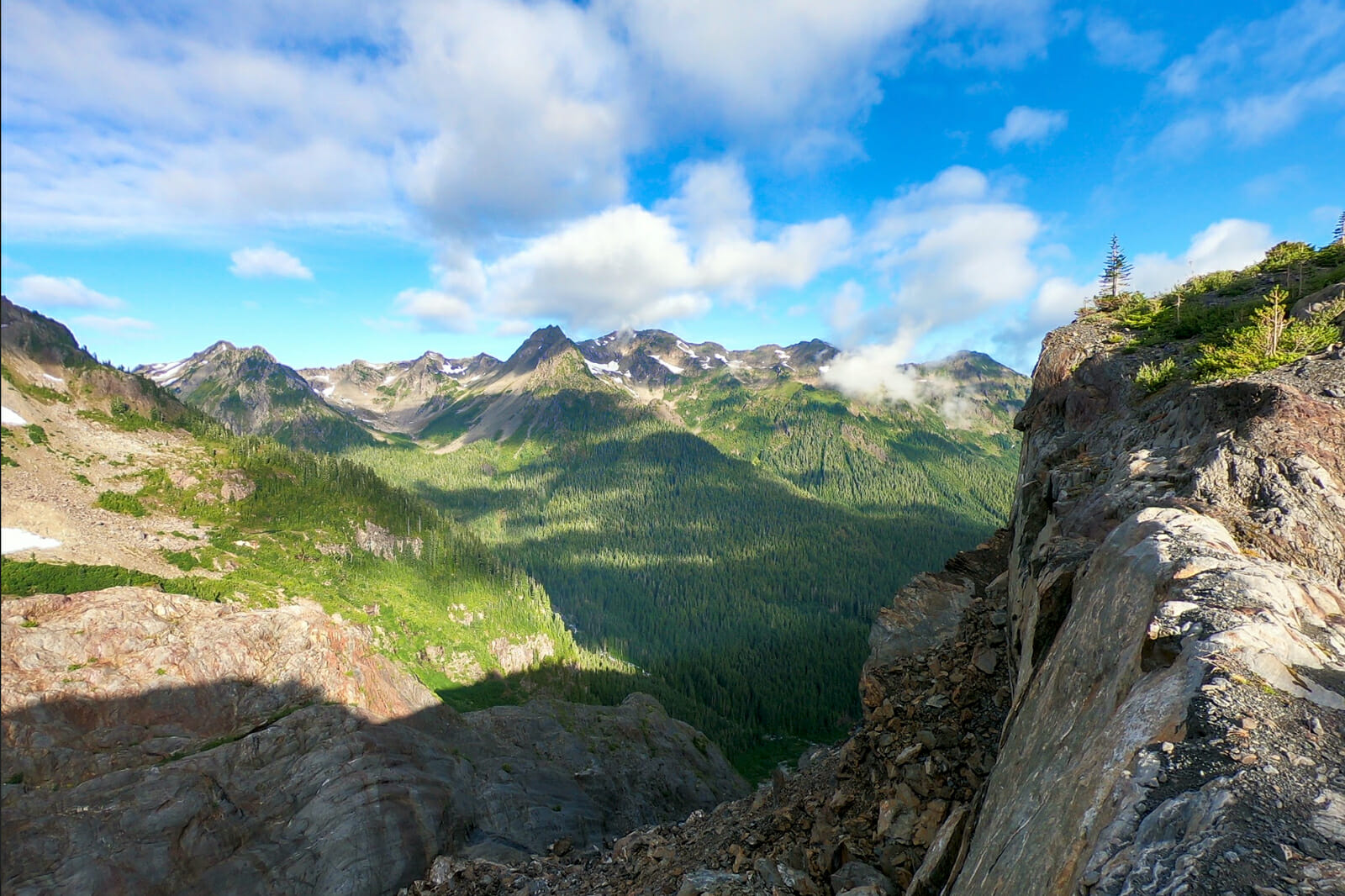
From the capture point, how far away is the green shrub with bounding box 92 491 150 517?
6278cm

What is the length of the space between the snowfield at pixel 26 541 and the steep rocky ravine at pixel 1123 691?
51.4 m

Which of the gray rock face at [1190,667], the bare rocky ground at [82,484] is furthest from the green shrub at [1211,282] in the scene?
the bare rocky ground at [82,484]

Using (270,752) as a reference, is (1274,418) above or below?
above

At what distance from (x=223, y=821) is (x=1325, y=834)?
50539 mm

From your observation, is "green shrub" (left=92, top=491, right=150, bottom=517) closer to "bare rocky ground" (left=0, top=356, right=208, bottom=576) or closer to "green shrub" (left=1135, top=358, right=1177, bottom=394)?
"bare rocky ground" (left=0, top=356, right=208, bottom=576)

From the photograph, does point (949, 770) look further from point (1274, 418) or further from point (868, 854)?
point (1274, 418)

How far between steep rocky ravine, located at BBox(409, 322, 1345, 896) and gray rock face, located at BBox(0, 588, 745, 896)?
2917 cm

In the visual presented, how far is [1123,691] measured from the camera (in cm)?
658

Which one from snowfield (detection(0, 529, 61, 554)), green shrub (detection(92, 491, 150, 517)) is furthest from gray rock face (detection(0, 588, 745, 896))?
green shrub (detection(92, 491, 150, 517))

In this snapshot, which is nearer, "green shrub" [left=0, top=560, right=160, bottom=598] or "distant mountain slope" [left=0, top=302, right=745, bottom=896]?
"distant mountain slope" [left=0, top=302, right=745, bottom=896]

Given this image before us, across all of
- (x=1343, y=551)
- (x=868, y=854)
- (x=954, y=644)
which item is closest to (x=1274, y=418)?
(x=1343, y=551)

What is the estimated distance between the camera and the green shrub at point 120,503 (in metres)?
62.8

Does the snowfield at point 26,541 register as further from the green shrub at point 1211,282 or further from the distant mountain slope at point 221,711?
the green shrub at point 1211,282

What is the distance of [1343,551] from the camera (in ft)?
28.8
